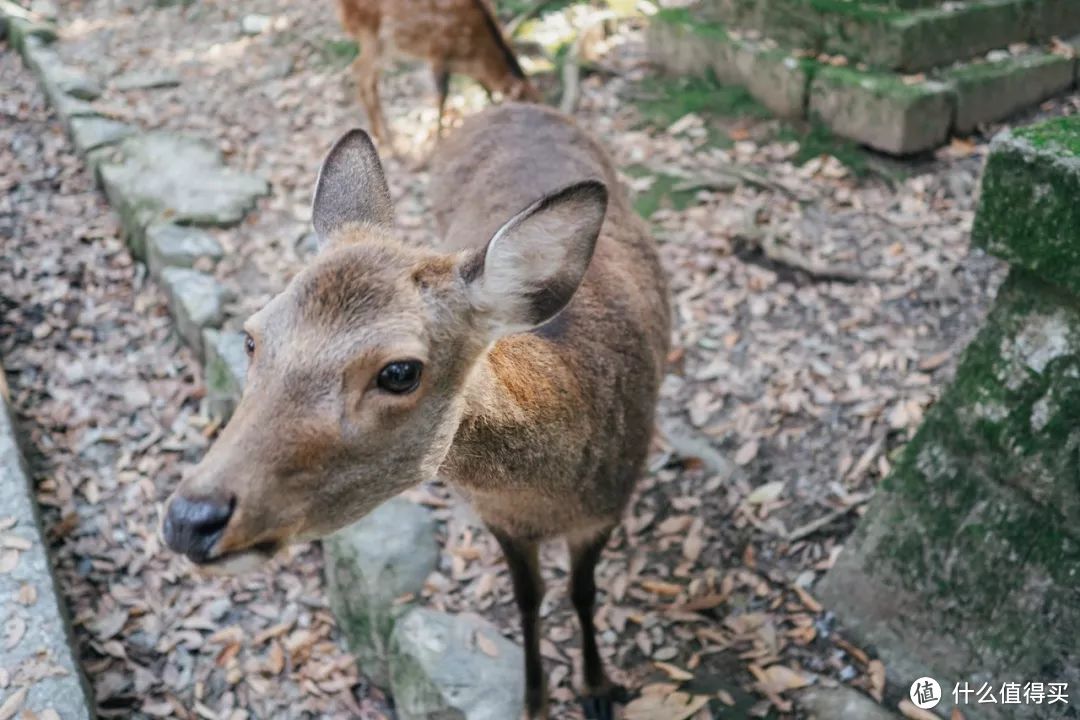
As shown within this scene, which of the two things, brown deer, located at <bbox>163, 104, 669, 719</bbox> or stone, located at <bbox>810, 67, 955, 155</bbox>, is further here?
stone, located at <bbox>810, 67, 955, 155</bbox>

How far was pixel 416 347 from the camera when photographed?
6.48ft

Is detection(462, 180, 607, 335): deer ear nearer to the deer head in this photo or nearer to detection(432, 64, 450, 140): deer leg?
the deer head

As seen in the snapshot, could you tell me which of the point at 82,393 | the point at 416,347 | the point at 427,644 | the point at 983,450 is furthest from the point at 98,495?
the point at 983,450

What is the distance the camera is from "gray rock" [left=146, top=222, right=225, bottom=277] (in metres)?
5.48

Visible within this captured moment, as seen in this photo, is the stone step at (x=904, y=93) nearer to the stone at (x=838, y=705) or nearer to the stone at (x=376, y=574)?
the stone at (x=838, y=705)

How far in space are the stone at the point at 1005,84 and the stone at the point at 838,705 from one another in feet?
12.1

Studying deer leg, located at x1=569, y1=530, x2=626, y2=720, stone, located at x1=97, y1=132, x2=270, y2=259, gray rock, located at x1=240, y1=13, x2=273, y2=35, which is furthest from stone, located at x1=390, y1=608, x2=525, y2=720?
gray rock, located at x1=240, y1=13, x2=273, y2=35

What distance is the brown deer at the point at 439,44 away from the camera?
265 inches

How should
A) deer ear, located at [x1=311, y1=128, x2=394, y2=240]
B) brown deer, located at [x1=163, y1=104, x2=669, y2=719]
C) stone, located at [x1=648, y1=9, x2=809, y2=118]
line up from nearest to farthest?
brown deer, located at [x1=163, y1=104, x2=669, y2=719] < deer ear, located at [x1=311, y1=128, x2=394, y2=240] < stone, located at [x1=648, y1=9, x2=809, y2=118]

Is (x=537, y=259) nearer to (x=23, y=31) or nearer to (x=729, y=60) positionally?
(x=729, y=60)

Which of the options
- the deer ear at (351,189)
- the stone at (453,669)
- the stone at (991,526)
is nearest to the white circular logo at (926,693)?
the stone at (991,526)

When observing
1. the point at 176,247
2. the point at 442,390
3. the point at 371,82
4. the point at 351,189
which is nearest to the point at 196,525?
the point at 442,390

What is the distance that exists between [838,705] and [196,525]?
2.30m

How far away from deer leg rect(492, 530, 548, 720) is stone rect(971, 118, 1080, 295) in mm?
1718
